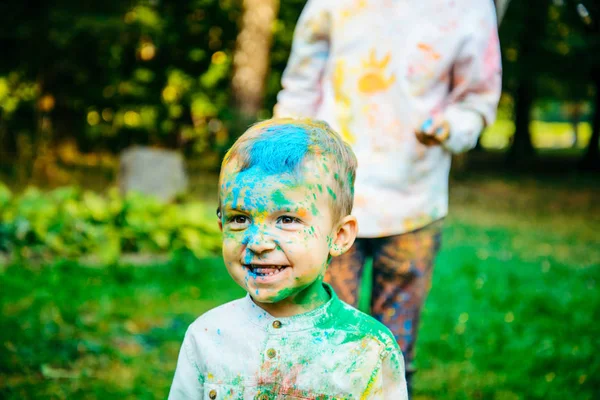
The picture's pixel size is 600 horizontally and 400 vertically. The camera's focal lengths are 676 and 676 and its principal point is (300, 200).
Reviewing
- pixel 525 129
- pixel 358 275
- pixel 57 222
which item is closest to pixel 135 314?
pixel 57 222

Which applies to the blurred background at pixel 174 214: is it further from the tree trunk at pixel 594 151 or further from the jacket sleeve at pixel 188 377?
the jacket sleeve at pixel 188 377

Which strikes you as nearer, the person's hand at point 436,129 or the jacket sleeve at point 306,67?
the person's hand at point 436,129

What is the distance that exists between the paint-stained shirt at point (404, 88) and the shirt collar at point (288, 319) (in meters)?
0.75

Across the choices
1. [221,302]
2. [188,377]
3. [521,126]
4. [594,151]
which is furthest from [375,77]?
[521,126]

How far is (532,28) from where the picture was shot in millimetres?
13570

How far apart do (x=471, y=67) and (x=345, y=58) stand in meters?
0.45

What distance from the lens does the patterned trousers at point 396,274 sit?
2.44 m

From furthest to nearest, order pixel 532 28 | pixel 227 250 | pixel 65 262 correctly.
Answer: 1. pixel 532 28
2. pixel 65 262
3. pixel 227 250

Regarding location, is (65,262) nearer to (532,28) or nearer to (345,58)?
(345,58)

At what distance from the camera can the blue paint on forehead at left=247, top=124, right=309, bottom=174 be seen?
1.61 m

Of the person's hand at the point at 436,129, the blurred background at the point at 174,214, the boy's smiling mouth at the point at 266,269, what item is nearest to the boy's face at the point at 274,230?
the boy's smiling mouth at the point at 266,269

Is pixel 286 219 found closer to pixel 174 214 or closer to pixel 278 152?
pixel 278 152

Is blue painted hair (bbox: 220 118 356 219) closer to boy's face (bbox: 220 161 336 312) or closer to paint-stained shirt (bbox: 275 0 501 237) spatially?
boy's face (bbox: 220 161 336 312)

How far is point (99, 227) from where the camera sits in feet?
21.0
